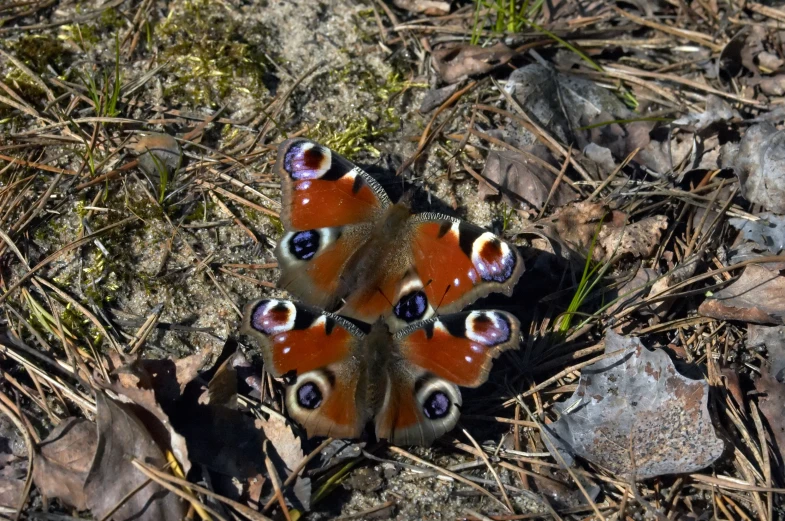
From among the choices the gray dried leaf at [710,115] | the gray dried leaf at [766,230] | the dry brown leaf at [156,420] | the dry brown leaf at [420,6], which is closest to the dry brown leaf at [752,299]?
the gray dried leaf at [766,230]

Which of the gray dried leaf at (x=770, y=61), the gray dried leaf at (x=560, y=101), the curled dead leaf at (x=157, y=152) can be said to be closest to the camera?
the curled dead leaf at (x=157, y=152)

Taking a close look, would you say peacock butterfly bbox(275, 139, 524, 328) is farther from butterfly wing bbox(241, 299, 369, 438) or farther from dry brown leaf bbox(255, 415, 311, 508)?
dry brown leaf bbox(255, 415, 311, 508)

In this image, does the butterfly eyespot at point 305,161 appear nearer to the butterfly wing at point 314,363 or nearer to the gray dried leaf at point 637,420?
the butterfly wing at point 314,363

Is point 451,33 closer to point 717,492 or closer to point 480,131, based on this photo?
point 480,131

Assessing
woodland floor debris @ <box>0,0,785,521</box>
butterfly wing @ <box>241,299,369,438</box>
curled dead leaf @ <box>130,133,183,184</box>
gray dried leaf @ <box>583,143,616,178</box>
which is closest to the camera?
butterfly wing @ <box>241,299,369,438</box>

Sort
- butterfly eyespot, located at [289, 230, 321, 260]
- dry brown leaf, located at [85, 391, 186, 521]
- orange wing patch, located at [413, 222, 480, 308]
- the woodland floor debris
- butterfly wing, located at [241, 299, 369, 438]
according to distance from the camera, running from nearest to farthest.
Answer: dry brown leaf, located at [85, 391, 186, 521] < butterfly wing, located at [241, 299, 369, 438] < the woodland floor debris < orange wing patch, located at [413, 222, 480, 308] < butterfly eyespot, located at [289, 230, 321, 260]

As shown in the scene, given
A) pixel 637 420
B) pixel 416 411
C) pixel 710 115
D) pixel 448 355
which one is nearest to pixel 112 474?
pixel 416 411

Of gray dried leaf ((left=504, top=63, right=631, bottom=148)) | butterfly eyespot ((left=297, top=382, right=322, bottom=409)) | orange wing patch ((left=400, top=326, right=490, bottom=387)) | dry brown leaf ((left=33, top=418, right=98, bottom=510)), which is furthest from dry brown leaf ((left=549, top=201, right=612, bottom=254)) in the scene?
dry brown leaf ((left=33, top=418, right=98, bottom=510))
